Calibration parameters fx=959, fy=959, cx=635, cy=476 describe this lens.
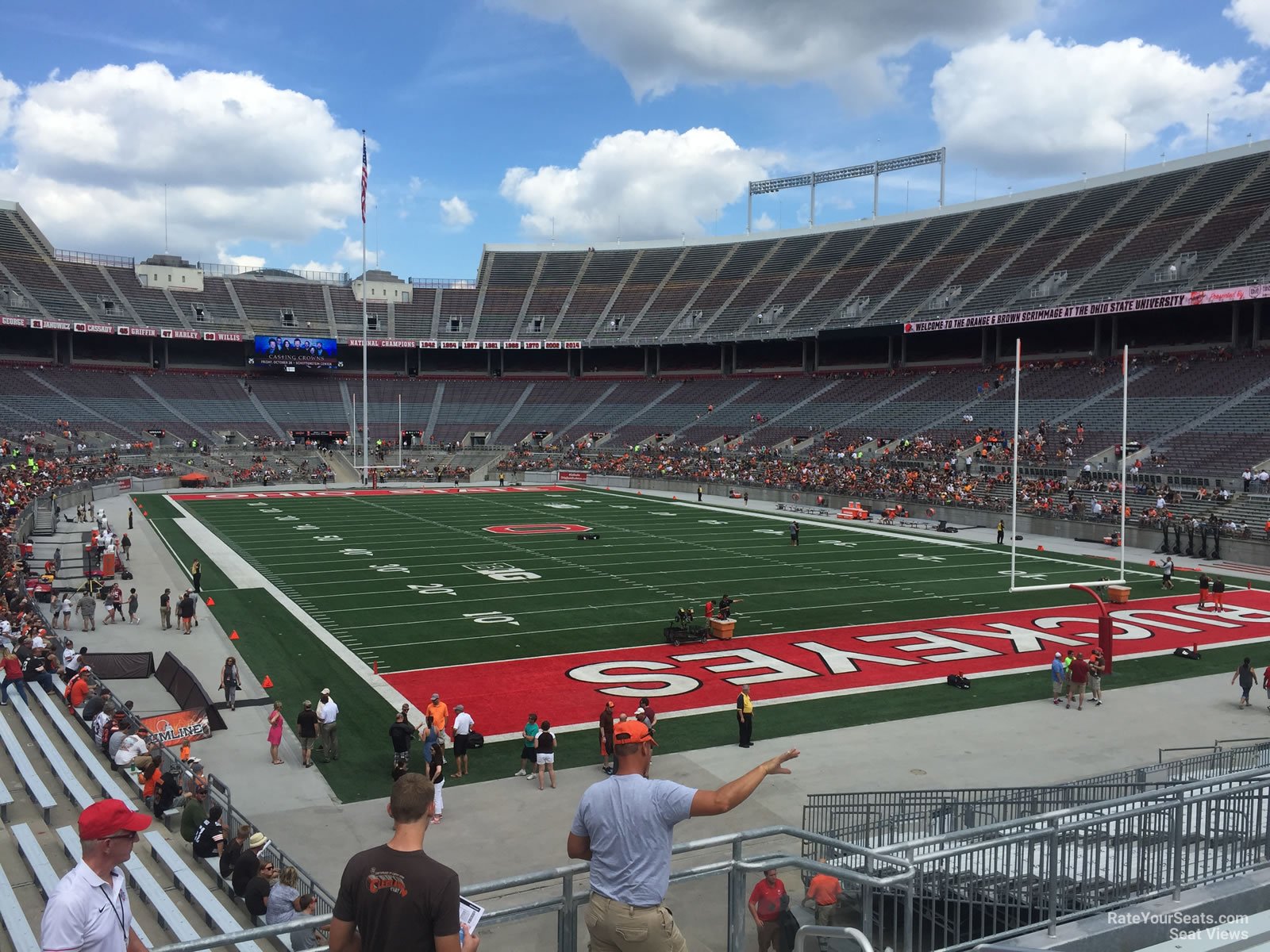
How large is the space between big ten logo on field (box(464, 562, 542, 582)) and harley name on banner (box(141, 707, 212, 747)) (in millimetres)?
13534

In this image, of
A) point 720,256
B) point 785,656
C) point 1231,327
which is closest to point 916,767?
point 785,656

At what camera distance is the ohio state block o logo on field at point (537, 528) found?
3829 centimetres

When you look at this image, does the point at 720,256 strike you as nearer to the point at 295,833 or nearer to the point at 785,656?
the point at 785,656

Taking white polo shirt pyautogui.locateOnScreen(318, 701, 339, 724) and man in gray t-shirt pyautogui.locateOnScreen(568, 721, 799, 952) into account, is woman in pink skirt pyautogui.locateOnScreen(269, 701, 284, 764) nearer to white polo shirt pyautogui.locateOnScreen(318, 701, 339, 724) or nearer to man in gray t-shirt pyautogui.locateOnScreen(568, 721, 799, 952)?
white polo shirt pyautogui.locateOnScreen(318, 701, 339, 724)

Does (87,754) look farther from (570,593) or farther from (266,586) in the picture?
(266,586)

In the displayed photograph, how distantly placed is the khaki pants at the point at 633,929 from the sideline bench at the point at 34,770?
336 inches

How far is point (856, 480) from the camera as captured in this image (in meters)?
50.3

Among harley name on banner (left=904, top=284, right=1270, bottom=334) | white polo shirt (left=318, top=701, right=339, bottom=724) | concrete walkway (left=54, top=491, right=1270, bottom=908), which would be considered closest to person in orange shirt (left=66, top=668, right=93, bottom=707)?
concrete walkway (left=54, top=491, right=1270, bottom=908)

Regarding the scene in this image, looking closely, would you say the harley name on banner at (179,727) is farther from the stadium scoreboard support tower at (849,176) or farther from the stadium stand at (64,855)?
the stadium scoreboard support tower at (849,176)

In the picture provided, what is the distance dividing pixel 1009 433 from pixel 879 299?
19.3 meters

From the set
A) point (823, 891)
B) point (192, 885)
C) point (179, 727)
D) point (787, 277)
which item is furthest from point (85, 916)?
point (787, 277)

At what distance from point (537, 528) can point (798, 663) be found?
2163cm

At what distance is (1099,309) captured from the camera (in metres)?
50.5

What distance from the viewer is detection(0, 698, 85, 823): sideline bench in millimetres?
10461
